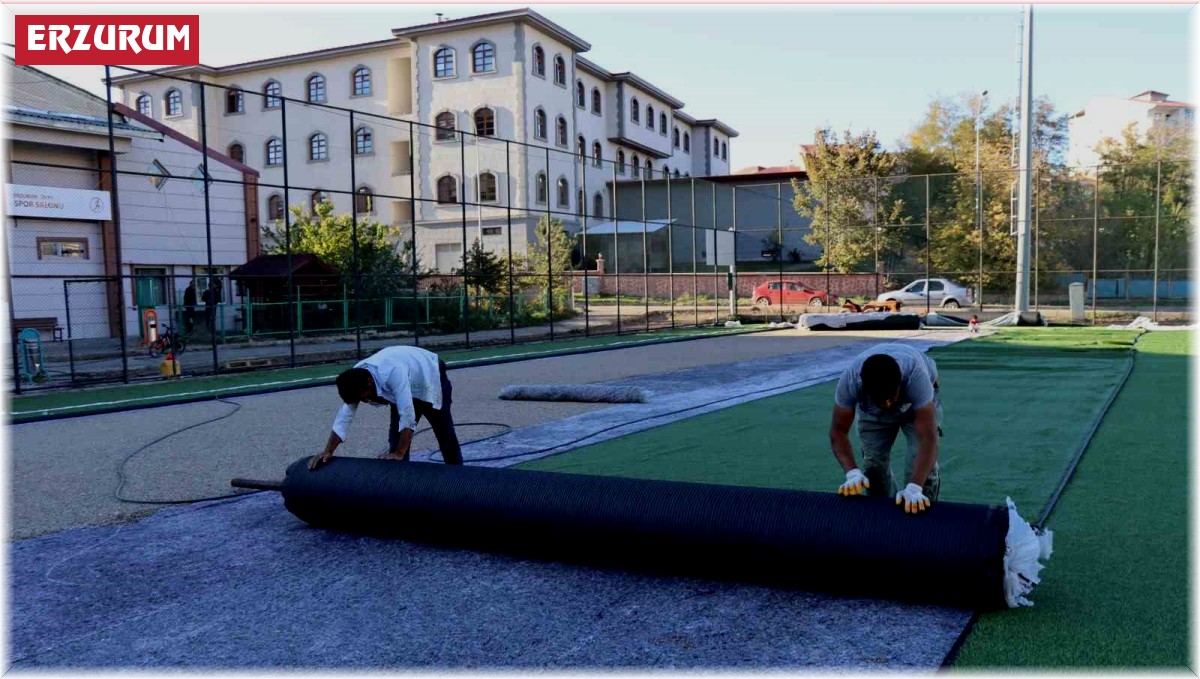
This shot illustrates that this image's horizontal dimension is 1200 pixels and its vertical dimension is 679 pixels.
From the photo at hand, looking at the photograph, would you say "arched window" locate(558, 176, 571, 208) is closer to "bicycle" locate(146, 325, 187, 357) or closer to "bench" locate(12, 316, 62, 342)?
"bicycle" locate(146, 325, 187, 357)

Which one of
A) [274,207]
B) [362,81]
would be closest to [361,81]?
[362,81]

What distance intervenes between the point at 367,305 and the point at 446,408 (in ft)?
74.4

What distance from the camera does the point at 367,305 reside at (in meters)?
29.0

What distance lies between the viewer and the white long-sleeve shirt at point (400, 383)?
21.0 ft

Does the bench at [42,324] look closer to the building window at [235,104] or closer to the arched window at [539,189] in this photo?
the arched window at [539,189]

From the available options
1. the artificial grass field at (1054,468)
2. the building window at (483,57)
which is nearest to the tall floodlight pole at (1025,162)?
the artificial grass field at (1054,468)

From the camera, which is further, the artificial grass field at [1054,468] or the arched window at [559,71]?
the arched window at [559,71]

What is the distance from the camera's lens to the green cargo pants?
527cm

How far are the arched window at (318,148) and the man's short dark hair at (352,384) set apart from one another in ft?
143

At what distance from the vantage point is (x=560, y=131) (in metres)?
47.8

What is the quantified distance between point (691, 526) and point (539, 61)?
43.0 meters

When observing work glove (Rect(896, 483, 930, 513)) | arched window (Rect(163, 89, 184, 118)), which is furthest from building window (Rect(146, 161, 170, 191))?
work glove (Rect(896, 483, 930, 513))

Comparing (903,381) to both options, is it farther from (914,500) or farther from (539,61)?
(539,61)

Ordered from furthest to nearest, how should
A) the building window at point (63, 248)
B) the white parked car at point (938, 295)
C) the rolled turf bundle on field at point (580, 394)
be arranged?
the white parked car at point (938, 295), the building window at point (63, 248), the rolled turf bundle on field at point (580, 394)
